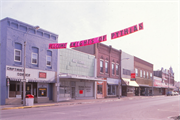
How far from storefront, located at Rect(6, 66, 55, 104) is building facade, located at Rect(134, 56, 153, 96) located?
112 feet

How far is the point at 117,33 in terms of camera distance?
645 inches

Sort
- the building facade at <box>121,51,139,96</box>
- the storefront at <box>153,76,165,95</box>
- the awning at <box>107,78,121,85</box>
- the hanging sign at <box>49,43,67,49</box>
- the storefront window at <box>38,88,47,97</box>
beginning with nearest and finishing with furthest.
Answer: the hanging sign at <box>49,43,67,49</box>, the storefront window at <box>38,88,47,97</box>, the awning at <box>107,78,121,85</box>, the building facade at <box>121,51,139,96</box>, the storefront at <box>153,76,165,95</box>

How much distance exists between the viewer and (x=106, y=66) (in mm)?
41750

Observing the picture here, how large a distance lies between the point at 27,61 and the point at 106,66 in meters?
20.8

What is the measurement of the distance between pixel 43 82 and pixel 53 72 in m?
2.23

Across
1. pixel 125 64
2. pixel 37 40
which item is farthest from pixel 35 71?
pixel 125 64

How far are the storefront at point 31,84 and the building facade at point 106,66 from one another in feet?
41.6

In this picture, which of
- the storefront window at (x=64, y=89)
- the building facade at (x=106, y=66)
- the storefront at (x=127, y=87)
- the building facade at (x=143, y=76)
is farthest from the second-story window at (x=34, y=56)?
the building facade at (x=143, y=76)

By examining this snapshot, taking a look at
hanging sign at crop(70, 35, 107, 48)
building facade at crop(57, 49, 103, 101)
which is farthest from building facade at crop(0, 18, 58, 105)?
hanging sign at crop(70, 35, 107, 48)

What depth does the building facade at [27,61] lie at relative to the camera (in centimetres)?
2189

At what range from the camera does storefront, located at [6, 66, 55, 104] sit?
22.1 meters

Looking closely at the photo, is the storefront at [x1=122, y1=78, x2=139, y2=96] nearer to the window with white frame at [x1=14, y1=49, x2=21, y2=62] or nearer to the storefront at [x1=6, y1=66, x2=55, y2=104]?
the storefront at [x1=6, y1=66, x2=55, y2=104]

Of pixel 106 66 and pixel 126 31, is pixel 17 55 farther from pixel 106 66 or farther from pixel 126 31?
pixel 106 66

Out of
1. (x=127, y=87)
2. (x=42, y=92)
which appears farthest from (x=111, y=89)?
(x=42, y=92)
